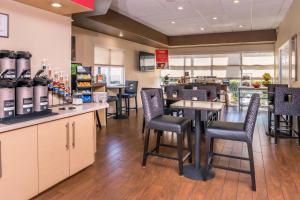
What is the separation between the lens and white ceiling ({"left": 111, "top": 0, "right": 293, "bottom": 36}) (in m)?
5.42

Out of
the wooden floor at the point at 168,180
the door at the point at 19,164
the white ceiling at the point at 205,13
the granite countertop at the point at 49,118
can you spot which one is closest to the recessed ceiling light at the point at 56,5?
the granite countertop at the point at 49,118

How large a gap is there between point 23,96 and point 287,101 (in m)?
4.07

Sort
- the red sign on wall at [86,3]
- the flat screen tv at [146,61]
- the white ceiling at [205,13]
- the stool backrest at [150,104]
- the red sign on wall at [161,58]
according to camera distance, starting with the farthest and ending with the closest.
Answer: the red sign on wall at [161,58], the flat screen tv at [146,61], the white ceiling at [205,13], the stool backrest at [150,104], the red sign on wall at [86,3]

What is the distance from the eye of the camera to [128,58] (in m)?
8.34

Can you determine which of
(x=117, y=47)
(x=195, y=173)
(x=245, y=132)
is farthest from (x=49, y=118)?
(x=117, y=47)

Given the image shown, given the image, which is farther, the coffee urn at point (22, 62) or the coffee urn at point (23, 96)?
the coffee urn at point (22, 62)

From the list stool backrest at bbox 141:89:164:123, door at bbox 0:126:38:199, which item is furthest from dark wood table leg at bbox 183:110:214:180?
door at bbox 0:126:38:199

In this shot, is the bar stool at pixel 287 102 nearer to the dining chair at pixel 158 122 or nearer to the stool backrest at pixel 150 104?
the dining chair at pixel 158 122

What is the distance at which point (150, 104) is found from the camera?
3.11 metres

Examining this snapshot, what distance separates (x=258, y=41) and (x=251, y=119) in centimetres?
716

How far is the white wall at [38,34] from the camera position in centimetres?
260

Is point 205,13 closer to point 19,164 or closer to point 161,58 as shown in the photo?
point 161,58

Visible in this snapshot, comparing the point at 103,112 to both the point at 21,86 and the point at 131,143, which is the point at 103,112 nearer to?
the point at 131,143

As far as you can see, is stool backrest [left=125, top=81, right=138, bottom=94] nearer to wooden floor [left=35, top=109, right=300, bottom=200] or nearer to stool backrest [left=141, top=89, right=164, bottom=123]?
wooden floor [left=35, top=109, right=300, bottom=200]
